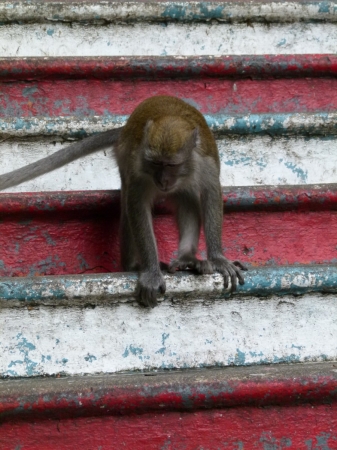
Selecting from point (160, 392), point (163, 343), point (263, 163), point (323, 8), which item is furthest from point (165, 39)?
point (160, 392)

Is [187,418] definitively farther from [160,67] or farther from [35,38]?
[35,38]

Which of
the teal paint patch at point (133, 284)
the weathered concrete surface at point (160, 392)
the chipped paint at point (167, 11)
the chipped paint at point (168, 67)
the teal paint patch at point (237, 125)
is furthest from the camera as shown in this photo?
the chipped paint at point (167, 11)

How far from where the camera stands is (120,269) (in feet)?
7.66

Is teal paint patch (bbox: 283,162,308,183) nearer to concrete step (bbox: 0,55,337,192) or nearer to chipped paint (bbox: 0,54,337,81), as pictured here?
concrete step (bbox: 0,55,337,192)

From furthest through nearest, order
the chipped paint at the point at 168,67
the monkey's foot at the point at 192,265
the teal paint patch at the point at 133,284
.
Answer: the chipped paint at the point at 168,67
the monkey's foot at the point at 192,265
the teal paint patch at the point at 133,284

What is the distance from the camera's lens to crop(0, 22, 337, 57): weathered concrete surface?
2951mm

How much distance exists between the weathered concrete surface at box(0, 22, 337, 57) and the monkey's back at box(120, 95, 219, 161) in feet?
2.23

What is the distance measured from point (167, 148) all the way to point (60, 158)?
0.37 metres

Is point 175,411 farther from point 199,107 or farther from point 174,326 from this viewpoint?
point 199,107

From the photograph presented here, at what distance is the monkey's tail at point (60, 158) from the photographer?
2.25m

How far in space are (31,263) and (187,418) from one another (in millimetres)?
736

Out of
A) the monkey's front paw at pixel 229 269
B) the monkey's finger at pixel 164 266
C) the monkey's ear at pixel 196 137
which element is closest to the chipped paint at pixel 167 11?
the monkey's ear at pixel 196 137

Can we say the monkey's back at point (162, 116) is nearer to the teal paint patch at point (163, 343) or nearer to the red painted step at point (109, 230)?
the red painted step at point (109, 230)

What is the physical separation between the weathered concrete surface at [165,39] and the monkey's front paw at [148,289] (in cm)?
136
